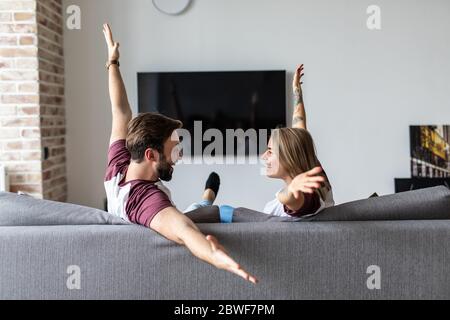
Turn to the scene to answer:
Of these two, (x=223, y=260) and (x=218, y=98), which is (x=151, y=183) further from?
(x=218, y=98)

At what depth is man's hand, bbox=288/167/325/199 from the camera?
4.63 feet

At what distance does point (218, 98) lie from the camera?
4.46 meters

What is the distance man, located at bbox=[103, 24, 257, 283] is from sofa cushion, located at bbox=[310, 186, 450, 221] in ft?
1.42

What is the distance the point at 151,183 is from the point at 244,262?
15.9 inches

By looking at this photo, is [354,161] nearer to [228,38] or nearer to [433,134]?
[433,134]

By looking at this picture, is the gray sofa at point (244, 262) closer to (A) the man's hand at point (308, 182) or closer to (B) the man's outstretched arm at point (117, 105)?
(A) the man's hand at point (308, 182)

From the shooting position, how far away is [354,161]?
179 inches

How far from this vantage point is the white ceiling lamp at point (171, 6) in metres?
4.45

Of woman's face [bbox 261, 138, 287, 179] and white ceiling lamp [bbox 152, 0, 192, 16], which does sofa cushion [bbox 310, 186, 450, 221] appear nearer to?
woman's face [bbox 261, 138, 287, 179]

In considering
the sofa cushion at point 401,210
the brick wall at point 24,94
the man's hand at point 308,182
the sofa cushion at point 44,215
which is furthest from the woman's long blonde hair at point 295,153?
the brick wall at point 24,94

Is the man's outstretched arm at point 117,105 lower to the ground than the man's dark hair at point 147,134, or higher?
higher

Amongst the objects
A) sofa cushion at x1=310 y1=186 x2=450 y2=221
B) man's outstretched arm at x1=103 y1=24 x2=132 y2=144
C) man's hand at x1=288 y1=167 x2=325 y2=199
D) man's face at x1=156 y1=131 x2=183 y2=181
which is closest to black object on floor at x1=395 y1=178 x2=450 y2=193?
sofa cushion at x1=310 y1=186 x2=450 y2=221

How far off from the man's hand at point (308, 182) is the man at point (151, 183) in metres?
0.27

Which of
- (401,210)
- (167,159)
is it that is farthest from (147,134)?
(401,210)
